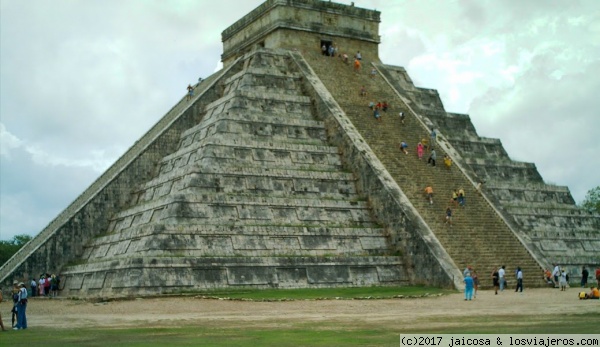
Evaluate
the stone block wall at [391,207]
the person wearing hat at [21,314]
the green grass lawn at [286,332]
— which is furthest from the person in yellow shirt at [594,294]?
the person wearing hat at [21,314]

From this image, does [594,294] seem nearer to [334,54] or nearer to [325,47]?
[334,54]

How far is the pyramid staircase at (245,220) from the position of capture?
88.8 ft

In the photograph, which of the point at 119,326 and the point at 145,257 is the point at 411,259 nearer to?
the point at 145,257

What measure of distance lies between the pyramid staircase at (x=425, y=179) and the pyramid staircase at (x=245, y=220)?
1891 millimetres

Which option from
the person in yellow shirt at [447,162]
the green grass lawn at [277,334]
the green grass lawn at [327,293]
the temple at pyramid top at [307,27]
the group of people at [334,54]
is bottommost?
the green grass lawn at [277,334]

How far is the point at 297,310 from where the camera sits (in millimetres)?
21047

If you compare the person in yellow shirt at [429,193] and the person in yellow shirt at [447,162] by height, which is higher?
the person in yellow shirt at [447,162]

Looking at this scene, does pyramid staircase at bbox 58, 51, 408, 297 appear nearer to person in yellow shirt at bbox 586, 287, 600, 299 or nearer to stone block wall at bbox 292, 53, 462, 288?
stone block wall at bbox 292, 53, 462, 288

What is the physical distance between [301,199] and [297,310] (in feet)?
32.0

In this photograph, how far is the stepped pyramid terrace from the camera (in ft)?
91.5

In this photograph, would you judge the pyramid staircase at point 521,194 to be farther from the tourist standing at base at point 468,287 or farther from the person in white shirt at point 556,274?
the tourist standing at base at point 468,287

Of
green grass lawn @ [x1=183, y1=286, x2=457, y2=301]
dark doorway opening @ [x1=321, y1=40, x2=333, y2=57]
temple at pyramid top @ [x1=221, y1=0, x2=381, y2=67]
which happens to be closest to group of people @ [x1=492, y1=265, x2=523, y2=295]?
green grass lawn @ [x1=183, y1=286, x2=457, y2=301]

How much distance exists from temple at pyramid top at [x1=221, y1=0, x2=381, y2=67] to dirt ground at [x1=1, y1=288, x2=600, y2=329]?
693 inches

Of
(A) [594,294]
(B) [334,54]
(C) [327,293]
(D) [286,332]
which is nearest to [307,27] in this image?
(B) [334,54]
